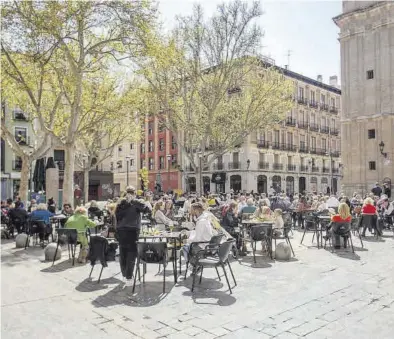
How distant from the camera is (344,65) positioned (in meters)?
32.8

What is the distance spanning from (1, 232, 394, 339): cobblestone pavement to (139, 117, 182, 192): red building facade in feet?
144

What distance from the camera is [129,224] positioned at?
274 inches

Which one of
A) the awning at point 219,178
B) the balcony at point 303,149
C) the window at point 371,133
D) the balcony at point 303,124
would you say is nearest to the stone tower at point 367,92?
the window at point 371,133

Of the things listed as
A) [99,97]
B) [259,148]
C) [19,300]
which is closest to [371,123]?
[259,148]

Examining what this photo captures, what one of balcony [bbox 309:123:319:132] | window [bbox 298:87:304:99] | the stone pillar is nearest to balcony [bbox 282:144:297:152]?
balcony [bbox 309:123:319:132]

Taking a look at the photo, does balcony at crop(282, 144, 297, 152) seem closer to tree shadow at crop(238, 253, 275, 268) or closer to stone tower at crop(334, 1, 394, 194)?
stone tower at crop(334, 1, 394, 194)

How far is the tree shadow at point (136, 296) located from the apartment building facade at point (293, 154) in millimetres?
36023

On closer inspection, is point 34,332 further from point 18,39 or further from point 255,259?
point 18,39

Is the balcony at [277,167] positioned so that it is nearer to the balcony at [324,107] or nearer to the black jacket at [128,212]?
the balcony at [324,107]

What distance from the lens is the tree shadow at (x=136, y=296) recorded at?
6.03m

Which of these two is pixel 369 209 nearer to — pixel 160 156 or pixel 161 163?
pixel 161 163

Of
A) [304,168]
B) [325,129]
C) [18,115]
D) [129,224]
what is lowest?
[129,224]

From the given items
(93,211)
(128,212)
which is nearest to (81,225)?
(128,212)

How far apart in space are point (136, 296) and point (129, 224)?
128 centimetres
